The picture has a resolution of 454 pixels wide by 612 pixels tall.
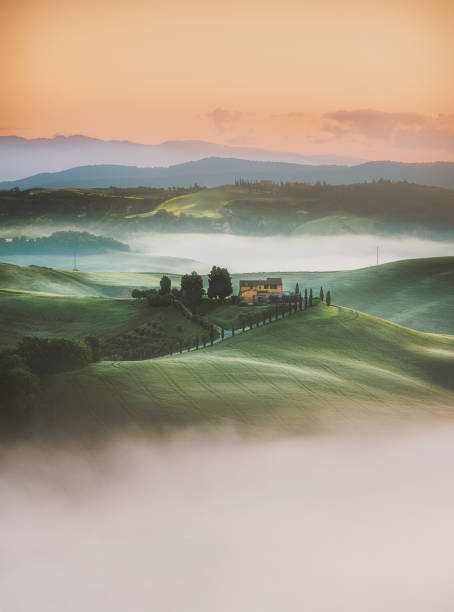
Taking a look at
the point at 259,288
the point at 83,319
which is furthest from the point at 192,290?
the point at 259,288

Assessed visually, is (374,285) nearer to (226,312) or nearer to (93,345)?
(226,312)

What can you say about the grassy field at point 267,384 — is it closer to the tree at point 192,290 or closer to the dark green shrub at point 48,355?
the dark green shrub at point 48,355

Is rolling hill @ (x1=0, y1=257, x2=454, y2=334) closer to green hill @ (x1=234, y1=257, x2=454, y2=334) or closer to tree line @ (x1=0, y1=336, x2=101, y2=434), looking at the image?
green hill @ (x1=234, y1=257, x2=454, y2=334)

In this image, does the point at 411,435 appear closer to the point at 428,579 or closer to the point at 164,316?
the point at 428,579

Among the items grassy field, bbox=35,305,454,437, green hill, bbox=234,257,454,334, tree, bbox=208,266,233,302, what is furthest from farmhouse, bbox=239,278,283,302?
grassy field, bbox=35,305,454,437

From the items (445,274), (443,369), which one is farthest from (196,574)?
(445,274)

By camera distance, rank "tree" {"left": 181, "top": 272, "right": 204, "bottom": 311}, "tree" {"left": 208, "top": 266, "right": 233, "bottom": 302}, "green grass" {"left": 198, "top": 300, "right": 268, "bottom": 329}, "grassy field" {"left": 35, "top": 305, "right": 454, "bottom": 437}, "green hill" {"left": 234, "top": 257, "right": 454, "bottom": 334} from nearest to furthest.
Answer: "grassy field" {"left": 35, "top": 305, "right": 454, "bottom": 437} → "green grass" {"left": 198, "top": 300, "right": 268, "bottom": 329} → "tree" {"left": 181, "top": 272, "right": 204, "bottom": 311} → "tree" {"left": 208, "top": 266, "right": 233, "bottom": 302} → "green hill" {"left": 234, "top": 257, "right": 454, "bottom": 334}

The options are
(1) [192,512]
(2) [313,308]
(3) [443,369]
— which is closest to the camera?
(1) [192,512]
